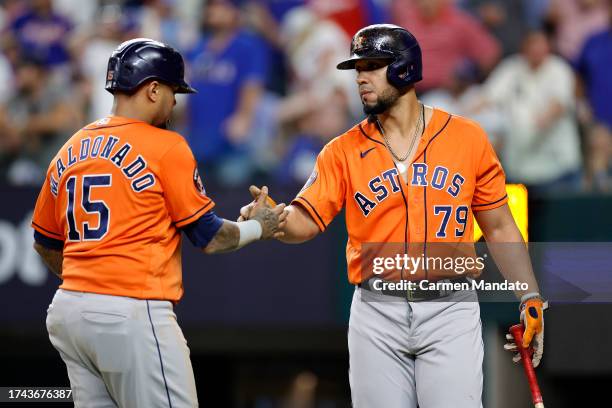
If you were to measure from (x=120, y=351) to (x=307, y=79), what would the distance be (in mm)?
5629

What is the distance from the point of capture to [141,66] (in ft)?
15.1

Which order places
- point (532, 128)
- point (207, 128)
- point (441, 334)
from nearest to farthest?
point (441, 334) < point (532, 128) < point (207, 128)

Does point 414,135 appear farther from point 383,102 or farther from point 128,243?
point 128,243

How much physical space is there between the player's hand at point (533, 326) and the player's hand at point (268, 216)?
120 centimetres

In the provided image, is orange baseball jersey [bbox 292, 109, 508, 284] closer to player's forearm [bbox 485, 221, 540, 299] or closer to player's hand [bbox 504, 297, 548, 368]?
player's forearm [bbox 485, 221, 540, 299]

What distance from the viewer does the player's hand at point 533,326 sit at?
4984mm

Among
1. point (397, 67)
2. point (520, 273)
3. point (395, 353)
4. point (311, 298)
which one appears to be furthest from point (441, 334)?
point (311, 298)

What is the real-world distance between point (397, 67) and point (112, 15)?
19.5 feet

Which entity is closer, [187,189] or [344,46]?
[187,189]

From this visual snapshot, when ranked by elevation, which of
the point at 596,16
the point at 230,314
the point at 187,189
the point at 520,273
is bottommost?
the point at 230,314

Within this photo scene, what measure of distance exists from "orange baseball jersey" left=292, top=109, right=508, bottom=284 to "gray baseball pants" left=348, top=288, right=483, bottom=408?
259 millimetres

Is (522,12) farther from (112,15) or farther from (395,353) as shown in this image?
(395,353)

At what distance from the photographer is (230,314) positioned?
8000 mm

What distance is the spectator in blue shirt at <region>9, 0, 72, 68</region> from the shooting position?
10.3 meters
